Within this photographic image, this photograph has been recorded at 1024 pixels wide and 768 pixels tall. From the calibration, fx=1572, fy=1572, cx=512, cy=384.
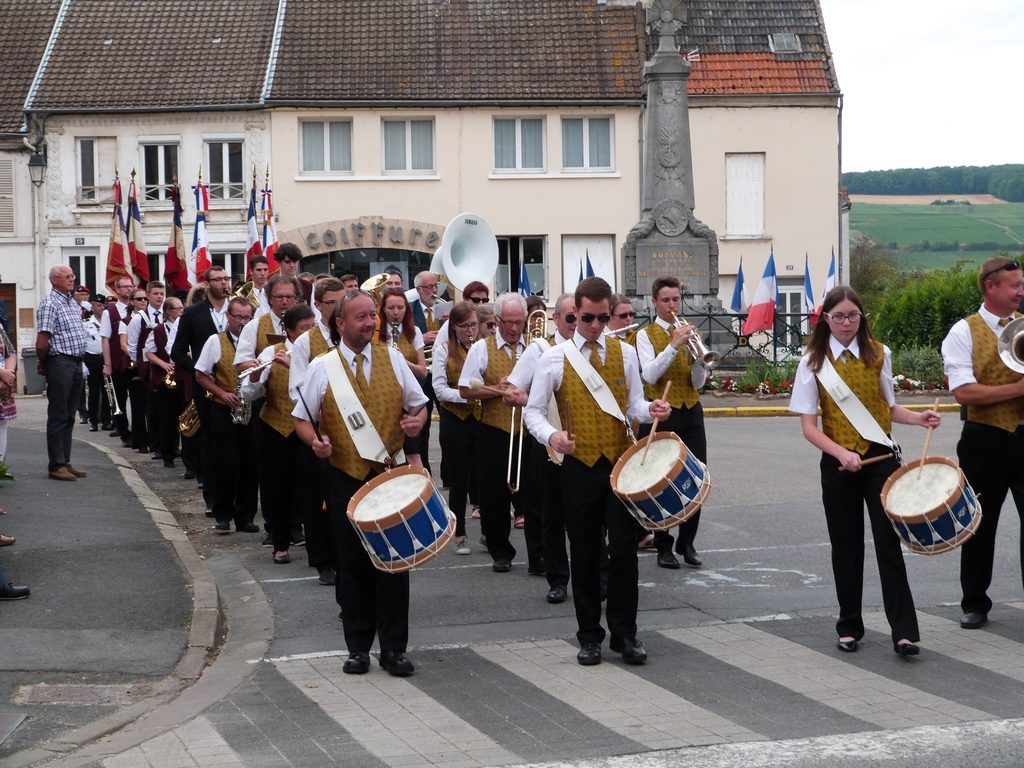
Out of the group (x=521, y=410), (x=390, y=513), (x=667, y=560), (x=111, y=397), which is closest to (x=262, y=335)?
(x=521, y=410)

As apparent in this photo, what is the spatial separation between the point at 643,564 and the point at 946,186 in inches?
3933

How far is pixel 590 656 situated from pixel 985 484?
2602 mm

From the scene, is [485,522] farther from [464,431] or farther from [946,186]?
[946,186]

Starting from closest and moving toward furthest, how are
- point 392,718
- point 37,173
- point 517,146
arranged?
point 392,718, point 37,173, point 517,146

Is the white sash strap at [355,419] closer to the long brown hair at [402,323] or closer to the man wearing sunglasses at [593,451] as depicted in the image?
the man wearing sunglasses at [593,451]

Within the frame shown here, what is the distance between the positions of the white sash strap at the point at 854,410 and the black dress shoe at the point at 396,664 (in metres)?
2.68

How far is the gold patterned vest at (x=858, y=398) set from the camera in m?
8.47

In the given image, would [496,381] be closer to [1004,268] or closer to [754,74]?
[1004,268]

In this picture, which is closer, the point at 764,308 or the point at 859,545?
the point at 859,545

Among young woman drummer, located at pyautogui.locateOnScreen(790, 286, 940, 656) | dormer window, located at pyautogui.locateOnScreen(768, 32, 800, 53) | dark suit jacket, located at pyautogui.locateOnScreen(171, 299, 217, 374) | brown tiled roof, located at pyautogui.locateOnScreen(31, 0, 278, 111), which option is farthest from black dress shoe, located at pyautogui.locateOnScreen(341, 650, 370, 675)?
dormer window, located at pyautogui.locateOnScreen(768, 32, 800, 53)

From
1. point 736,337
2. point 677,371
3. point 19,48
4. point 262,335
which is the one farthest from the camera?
point 19,48

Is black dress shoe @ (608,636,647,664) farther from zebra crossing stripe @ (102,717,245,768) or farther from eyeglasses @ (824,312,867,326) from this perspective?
zebra crossing stripe @ (102,717,245,768)

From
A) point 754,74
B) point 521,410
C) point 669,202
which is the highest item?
point 754,74

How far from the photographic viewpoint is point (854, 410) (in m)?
8.44
